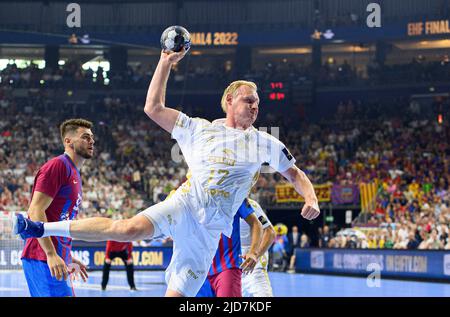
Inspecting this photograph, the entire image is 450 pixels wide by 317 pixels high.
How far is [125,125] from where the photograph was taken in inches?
1738

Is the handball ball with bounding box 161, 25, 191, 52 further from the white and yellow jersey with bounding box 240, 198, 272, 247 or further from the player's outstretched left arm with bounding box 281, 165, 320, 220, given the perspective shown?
the white and yellow jersey with bounding box 240, 198, 272, 247

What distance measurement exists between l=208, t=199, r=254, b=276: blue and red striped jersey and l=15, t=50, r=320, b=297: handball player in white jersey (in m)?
0.99

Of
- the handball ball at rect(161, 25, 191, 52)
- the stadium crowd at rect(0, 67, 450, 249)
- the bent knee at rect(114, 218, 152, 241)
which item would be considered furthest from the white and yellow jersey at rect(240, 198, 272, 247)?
the stadium crowd at rect(0, 67, 450, 249)

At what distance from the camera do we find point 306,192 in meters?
8.01

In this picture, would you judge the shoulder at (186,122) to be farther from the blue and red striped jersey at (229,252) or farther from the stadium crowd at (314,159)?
the stadium crowd at (314,159)

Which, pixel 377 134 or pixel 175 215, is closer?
pixel 175 215

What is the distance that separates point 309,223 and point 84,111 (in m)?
14.7

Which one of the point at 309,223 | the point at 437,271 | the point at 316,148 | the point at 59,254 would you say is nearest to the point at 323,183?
the point at 309,223

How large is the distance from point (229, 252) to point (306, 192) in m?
1.64

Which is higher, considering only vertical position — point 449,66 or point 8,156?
point 449,66
